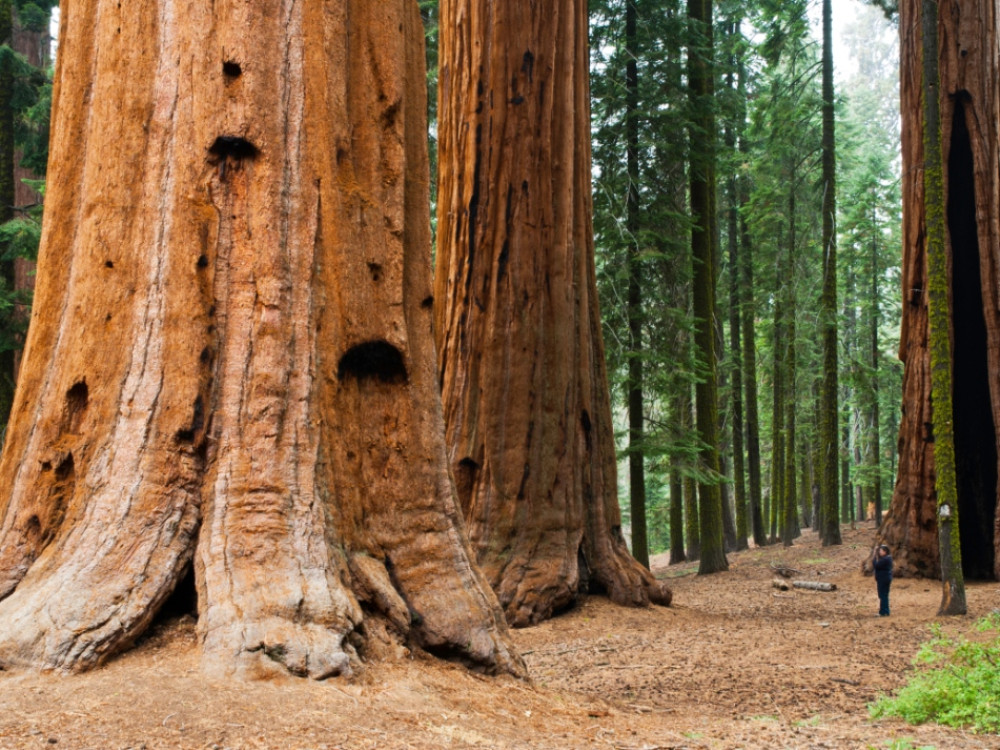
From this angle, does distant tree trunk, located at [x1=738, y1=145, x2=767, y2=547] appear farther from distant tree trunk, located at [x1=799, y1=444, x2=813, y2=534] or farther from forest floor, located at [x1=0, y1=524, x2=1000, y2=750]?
forest floor, located at [x1=0, y1=524, x2=1000, y2=750]

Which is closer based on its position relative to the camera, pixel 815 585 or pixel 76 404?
pixel 76 404

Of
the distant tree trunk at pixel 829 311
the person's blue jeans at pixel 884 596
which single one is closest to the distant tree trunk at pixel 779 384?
the distant tree trunk at pixel 829 311

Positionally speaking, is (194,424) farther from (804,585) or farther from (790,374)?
(790,374)

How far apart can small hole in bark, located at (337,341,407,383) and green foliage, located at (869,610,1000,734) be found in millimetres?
4121

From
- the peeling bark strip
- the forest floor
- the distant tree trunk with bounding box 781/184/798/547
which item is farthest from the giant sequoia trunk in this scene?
the peeling bark strip

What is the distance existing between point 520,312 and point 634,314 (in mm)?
6450

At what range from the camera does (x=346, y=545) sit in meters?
4.86

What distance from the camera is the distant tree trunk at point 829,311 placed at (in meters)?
→ 21.2

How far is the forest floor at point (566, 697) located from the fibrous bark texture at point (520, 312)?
3.10 ft

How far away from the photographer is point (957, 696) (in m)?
6.13

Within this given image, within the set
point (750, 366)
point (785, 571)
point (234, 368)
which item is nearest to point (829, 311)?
point (750, 366)

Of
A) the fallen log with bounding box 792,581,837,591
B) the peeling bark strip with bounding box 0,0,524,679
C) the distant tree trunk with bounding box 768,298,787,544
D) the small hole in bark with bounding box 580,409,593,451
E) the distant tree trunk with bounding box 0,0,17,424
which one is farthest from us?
the distant tree trunk with bounding box 768,298,787,544

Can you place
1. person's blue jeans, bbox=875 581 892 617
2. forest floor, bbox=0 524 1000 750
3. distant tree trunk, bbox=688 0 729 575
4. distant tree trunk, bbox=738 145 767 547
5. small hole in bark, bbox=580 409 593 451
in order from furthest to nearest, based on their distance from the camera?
1. distant tree trunk, bbox=738 145 767 547
2. distant tree trunk, bbox=688 0 729 575
3. person's blue jeans, bbox=875 581 892 617
4. small hole in bark, bbox=580 409 593 451
5. forest floor, bbox=0 524 1000 750

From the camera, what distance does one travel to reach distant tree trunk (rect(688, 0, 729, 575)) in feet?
59.4
